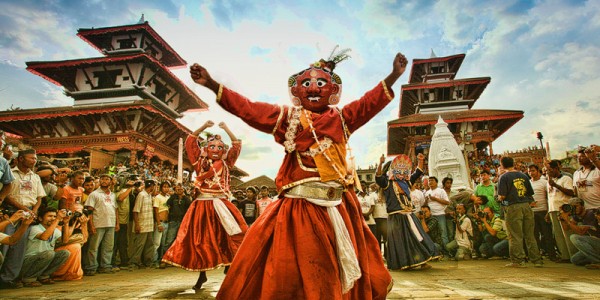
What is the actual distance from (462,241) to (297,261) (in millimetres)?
7052

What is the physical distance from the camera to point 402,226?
6.24 m

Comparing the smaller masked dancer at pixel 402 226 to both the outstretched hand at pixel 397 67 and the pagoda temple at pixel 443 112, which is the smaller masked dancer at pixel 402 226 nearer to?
the outstretched hand at pixel 397 67

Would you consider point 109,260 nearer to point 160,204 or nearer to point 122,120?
point 160,204

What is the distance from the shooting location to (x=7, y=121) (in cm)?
2195

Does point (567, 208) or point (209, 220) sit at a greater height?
point (209, 220)

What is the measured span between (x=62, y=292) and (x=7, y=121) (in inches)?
947

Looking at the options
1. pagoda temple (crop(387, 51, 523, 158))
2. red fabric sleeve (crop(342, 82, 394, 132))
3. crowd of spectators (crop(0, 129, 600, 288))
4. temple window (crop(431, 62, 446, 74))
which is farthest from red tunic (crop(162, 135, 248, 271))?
temple window (crop(431, 62, 446, 74))

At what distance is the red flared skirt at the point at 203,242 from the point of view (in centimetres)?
439

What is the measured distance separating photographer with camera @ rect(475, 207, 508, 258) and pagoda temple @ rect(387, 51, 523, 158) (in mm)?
15081

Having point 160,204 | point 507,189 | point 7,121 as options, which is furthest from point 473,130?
point 7,121

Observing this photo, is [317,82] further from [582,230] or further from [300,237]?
[582,230]

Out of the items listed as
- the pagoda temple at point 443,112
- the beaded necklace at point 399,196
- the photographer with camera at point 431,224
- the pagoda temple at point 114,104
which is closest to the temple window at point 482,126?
the pagoda temple at point 443,112

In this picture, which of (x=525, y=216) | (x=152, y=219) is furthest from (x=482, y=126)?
(x=152, y=219)

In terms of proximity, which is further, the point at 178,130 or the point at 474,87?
the point at 474,87
